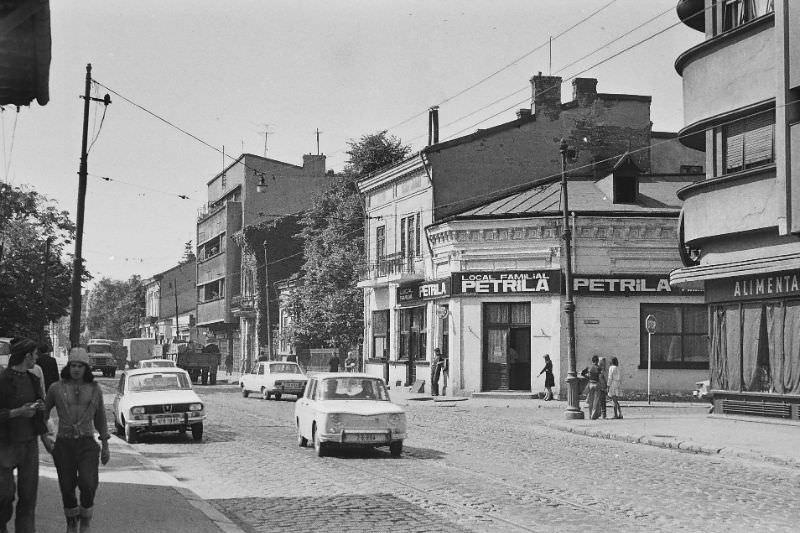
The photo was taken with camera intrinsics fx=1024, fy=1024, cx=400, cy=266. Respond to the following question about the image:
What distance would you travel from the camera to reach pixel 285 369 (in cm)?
3891

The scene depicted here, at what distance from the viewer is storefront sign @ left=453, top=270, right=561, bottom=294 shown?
1491 inches

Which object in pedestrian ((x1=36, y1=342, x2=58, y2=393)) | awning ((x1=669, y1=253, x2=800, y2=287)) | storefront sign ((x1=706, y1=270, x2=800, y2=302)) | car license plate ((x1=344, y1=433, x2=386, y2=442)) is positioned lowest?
car license plate ((x1=344, y1=433, x2=386, y2=442))

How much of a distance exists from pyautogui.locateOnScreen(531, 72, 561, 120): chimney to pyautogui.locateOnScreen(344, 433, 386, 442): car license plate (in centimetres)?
3009

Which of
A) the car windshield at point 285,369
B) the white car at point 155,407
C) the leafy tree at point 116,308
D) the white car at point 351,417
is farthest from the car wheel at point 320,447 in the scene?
the leafy tree at point 116,308

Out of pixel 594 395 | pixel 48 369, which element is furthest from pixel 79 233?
pixel 594 395

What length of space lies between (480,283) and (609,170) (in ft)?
35.7

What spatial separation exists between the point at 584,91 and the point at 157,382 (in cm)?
2959

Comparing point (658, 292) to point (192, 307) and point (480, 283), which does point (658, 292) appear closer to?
point (480, 283)

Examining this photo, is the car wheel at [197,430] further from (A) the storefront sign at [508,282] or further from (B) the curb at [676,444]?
(A) the storefront sign at [508,282]

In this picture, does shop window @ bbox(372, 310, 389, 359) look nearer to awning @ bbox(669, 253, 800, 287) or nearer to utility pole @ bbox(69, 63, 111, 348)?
utility pole @ bbox(69, 63, 111, 348)

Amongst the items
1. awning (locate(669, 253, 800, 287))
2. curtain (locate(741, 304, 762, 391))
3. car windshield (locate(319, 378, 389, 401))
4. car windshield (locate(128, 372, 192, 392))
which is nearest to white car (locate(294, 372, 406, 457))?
car windshield (locate(319, 378, 389, 401))

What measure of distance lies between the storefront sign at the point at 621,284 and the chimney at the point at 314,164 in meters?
47.2

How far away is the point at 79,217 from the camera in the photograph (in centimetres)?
2794

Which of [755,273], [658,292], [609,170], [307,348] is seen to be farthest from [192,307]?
[755,273]
